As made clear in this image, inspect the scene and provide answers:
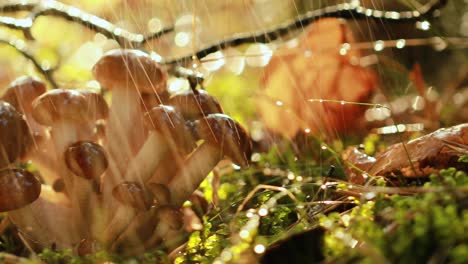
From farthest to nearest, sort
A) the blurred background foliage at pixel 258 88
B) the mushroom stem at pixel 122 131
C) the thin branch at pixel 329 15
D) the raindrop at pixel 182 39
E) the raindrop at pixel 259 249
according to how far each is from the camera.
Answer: the raindrop at pixel 182 39, the thin branch at pixel 329 15, the mushroom stem at pixel 122 131, the raindrop at pixel 259 249, the blurred background foliage at pixel 258 88

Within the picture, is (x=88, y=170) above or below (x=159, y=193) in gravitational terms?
above

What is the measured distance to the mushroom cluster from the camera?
56.5 inches

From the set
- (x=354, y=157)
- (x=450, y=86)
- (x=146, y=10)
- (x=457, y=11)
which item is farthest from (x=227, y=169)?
(x=457, y=11)

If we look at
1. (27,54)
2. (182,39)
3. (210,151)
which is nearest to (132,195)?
(210,151)

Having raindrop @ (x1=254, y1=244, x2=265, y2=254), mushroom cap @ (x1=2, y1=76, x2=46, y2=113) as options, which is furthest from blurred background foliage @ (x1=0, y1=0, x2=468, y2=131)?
raindrop @ (x1=254, y1=244, x2=265, y2=254)

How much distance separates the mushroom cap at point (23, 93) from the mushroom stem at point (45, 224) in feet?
1.20

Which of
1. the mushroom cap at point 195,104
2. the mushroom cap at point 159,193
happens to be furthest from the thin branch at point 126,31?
the mushroom cap at point 159,193

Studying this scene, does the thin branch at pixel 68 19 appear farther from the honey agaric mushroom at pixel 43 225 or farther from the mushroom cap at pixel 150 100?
the honey agaric mushroom at pixel 43 225

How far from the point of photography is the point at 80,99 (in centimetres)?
154

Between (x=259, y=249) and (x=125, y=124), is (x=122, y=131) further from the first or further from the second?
(x=259, y=249)

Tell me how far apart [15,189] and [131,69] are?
492 millimetres

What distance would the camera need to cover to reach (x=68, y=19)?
209 cm

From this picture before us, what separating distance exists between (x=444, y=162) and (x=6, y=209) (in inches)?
A: 47.1

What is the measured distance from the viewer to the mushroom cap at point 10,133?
56.5 inches
